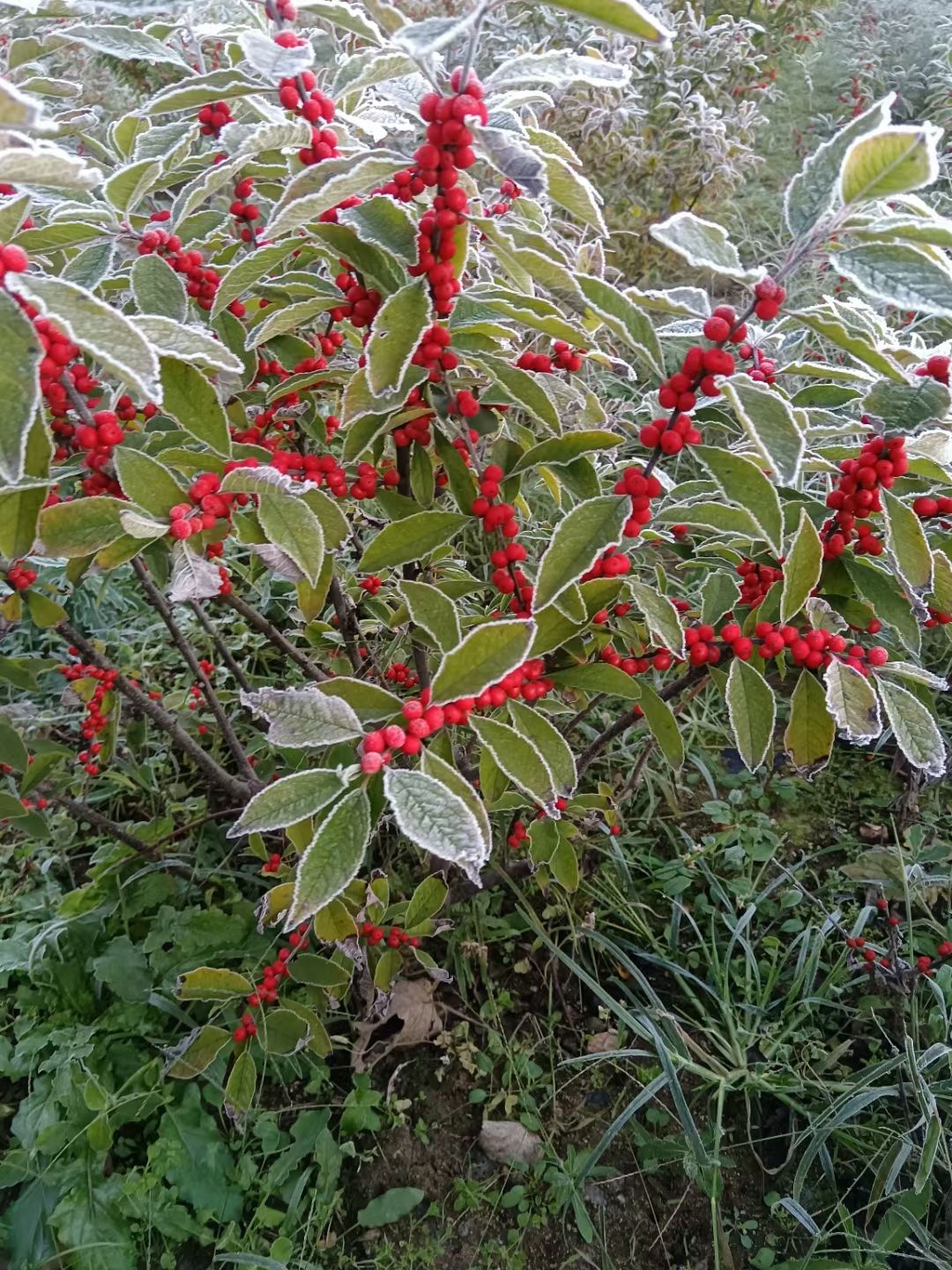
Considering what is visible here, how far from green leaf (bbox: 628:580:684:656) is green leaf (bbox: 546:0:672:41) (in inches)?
24.7

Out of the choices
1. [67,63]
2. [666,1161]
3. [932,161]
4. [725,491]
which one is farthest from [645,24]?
[67,63]

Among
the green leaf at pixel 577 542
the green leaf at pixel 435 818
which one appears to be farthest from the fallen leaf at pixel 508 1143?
the green leaf at pixel 577 542

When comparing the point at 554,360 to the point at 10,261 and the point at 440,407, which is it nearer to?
the point at 440,407

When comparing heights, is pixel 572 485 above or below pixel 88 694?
above

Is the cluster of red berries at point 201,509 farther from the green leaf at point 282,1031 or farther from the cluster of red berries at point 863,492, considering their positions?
the green leaf at point 282,1031

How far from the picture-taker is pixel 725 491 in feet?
3.49

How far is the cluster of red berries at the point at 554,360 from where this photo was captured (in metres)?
1.26

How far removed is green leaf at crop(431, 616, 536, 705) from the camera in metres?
1.01

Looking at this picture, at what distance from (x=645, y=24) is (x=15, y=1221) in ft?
7.21

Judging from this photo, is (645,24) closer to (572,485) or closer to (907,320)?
(572,485)

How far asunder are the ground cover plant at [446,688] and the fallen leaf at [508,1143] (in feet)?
0.04

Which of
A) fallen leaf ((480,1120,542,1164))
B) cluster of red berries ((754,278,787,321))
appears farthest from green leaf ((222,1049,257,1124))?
cluster of red berries ((754,278,787,321))

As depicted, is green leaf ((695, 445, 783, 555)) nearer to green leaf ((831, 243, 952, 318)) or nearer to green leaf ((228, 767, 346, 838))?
green leaf ((831, 243, 952, 318))

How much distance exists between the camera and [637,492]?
110 cm
